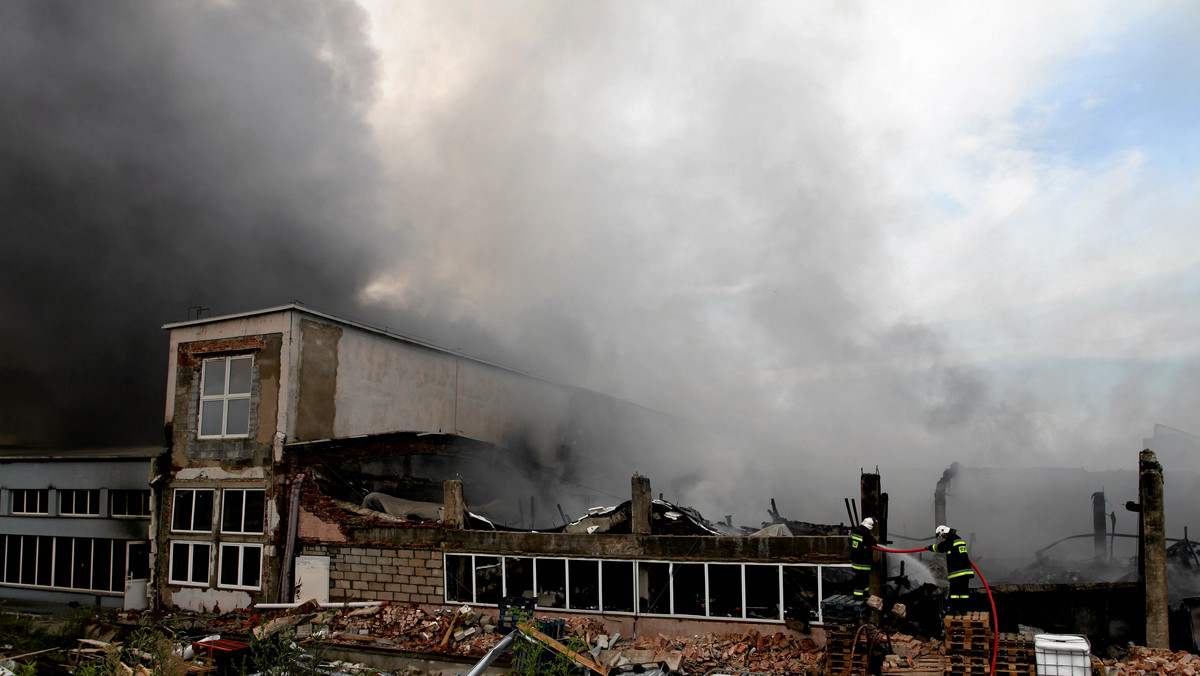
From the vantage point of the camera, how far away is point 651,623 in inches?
536

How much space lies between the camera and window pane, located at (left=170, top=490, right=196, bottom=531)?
745 inches

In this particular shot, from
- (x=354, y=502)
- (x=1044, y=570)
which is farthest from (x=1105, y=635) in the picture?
(x=354, y=502)

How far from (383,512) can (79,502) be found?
1256 centimetres

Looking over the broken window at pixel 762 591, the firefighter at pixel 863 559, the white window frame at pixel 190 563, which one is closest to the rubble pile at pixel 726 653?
the broken window at pixel 762 591

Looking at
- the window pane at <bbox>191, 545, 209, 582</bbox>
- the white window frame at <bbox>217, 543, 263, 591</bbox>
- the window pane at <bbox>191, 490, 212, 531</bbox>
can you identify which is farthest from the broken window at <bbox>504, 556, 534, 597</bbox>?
Result: the window pane at <bbox>191, 490, 212, 531</bbox>

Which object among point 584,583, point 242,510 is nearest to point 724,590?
point 584,583

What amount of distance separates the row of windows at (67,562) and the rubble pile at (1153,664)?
72.1 ft

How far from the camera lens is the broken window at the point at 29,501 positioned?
78.6 ft

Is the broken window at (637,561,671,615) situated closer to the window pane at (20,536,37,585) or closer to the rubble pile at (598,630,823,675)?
the rubble pile at (598,630,823,675)

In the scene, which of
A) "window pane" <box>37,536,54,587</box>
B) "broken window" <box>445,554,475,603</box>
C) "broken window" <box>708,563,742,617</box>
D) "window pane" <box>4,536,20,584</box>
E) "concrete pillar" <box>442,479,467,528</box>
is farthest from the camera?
"window pane" <box>4,536,20,584</box>

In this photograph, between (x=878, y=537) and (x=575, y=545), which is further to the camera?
(x=575, y=545)

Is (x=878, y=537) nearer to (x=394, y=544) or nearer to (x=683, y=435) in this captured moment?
(x=394, y=544)

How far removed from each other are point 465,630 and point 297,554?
5.29 m

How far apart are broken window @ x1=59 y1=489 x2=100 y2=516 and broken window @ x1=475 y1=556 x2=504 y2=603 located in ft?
48.2
